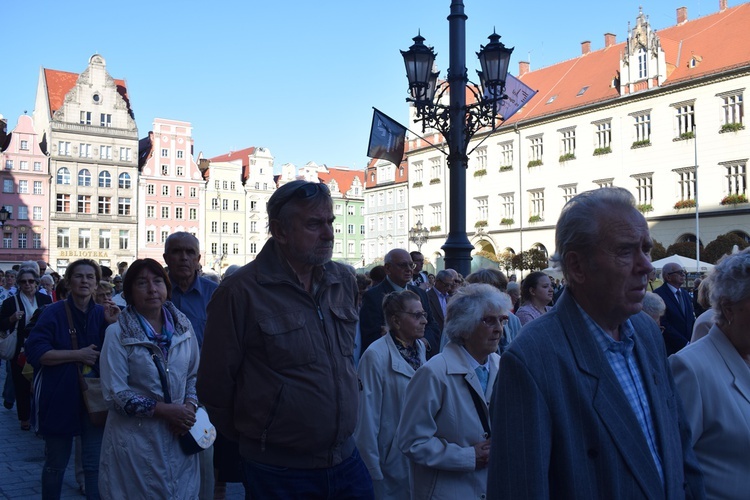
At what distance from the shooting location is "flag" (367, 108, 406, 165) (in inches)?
436

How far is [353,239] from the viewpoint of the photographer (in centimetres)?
7894

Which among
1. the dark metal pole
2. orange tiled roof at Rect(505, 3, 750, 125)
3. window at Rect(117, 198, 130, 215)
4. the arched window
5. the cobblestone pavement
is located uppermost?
orange tiled roof at Rect(505, 3, 750, 125)

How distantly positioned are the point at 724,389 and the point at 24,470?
22.5 feet

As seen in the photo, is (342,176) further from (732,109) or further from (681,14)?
(732,109)

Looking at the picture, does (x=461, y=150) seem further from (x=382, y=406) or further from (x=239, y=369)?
(x=239, y=369)

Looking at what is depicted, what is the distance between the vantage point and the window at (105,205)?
2502 inches

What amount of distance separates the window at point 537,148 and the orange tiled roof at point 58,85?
39.5 m

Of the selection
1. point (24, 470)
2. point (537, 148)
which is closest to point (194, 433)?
point (24, 470)

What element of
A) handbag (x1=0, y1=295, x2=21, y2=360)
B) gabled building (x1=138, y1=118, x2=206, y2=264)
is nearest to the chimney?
gabled building (x1=138, y1=118, x2=206, y2=264)

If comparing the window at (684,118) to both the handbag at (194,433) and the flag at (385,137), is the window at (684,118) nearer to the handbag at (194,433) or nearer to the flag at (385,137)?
the flag at (385,137)

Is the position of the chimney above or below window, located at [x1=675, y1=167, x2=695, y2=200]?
above

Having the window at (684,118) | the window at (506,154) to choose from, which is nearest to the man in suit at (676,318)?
the window at (684,118)

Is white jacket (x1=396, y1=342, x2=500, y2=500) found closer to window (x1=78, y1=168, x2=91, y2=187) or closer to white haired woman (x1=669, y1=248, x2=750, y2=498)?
white haired woman (x1=669, y1=248, x2=750, y2=498)

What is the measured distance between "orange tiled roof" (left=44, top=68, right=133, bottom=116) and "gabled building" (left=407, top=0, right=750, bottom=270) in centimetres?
3599
